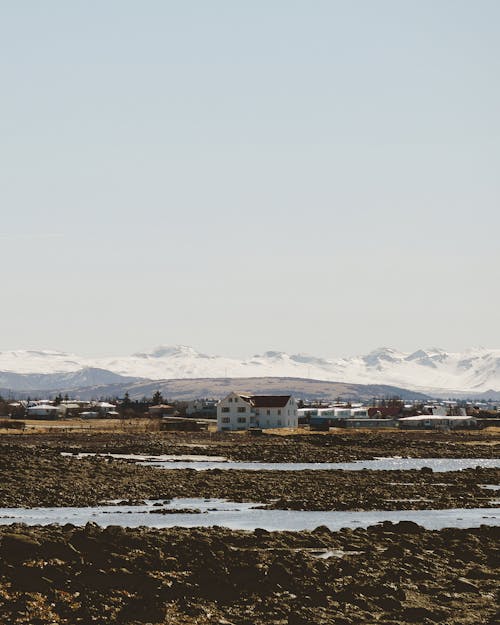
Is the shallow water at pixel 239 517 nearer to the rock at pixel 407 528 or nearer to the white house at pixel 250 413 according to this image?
the rock at pixel 407 528

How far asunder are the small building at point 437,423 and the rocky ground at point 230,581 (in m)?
156

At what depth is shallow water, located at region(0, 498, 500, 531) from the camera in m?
40.8

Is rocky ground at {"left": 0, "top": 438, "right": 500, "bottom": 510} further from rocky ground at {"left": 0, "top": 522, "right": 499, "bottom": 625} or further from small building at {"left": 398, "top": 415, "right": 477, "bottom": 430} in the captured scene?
small building at {"left": 398, "top": 415, "right": 477, "bottom": 430}

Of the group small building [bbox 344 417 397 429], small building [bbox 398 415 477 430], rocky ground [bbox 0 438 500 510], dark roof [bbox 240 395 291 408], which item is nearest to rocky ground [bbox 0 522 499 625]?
rocky ground [bbox 0 438 500 510]

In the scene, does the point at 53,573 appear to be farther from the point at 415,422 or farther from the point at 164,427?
the point at 415,422

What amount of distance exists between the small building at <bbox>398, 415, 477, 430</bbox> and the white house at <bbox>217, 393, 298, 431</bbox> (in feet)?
129

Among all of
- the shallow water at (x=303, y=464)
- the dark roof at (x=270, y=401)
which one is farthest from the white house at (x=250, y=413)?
the shallow water at (x=303, y=464)

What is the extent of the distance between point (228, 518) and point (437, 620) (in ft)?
66.5

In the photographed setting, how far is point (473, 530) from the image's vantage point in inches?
1458

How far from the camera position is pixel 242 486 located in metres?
57.1

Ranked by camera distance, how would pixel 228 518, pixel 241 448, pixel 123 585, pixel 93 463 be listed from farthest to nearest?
1. pixel 241 448
2. pixel 93 463
3. pixel 228 518
4. pixel 123 585

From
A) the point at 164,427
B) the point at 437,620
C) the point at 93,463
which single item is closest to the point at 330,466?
the point at 93,463

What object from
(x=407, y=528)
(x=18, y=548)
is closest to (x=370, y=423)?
(x=407, y=528)

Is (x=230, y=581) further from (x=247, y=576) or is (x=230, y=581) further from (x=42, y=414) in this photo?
(x=42, y=414)
